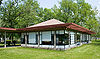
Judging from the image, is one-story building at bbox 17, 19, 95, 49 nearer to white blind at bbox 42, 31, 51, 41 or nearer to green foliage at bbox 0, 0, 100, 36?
white blind at bbox 42, 31, 51, 41

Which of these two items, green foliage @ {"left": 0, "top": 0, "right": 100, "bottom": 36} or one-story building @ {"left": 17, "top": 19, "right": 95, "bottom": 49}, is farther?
green foliage @ {"left": 0, "top": 0, "right": 100, "bottom": 36}

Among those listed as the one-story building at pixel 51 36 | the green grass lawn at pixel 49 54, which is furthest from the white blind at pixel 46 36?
the green grass lawn at pixel 49 54

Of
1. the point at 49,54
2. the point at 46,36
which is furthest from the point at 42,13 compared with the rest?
the point at 49,54

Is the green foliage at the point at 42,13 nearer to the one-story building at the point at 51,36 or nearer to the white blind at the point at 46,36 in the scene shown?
the one-story building at the point at 51,36

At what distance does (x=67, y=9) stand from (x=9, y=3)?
75.3 feet

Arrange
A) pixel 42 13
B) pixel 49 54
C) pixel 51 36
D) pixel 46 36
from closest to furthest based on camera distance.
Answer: pixel 49 54 < pixel 51 36 < pixel 46 36 < pixel 42 13

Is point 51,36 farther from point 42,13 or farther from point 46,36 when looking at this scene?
point 42,13

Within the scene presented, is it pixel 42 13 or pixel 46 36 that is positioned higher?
pixel 42 13

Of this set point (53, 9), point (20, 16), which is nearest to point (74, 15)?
point (53, 9)

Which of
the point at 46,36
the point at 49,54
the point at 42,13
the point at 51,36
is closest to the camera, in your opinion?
the point at 49,54

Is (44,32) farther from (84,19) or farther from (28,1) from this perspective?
(28,1)

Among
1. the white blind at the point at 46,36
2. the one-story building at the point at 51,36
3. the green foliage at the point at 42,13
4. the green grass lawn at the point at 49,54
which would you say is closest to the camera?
the green grass lawn at the point at 49,54

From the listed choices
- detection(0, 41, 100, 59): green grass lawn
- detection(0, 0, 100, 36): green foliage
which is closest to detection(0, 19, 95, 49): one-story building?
detection(0, 41, 100, 59): green grass lawn

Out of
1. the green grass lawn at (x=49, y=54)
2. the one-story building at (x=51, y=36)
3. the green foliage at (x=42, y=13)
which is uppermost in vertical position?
the green foliage at (x=42, y=13)
